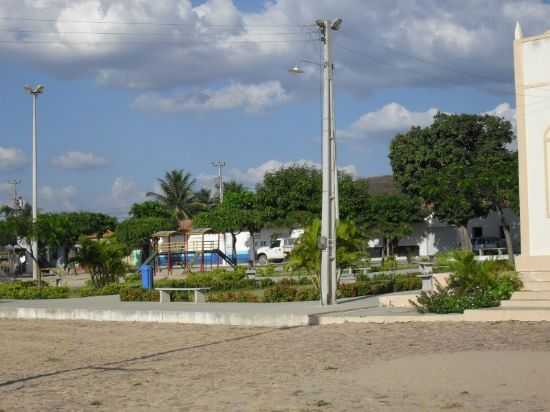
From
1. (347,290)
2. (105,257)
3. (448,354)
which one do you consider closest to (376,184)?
(105,257)

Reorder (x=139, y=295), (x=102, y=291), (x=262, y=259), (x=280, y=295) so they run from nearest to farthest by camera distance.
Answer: (x=280, y=295) → (x=139, y=295) → (x=102, y=291) → (x=262, y=259)

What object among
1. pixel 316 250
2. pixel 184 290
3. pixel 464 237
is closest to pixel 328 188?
pixel 316 250

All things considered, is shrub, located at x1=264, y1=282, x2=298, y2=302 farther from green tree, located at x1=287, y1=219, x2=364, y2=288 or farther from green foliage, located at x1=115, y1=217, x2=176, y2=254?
green foliage, located at x1=115, y1=217, x2=176, y2=254

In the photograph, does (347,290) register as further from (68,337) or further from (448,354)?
(448,354)

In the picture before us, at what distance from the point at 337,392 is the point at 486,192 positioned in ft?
100

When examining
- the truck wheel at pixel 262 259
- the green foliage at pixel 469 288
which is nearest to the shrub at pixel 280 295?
the green foliage at pixel 469 288

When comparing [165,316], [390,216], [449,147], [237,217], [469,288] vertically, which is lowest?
[165,316]

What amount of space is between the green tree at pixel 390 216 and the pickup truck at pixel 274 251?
619cm

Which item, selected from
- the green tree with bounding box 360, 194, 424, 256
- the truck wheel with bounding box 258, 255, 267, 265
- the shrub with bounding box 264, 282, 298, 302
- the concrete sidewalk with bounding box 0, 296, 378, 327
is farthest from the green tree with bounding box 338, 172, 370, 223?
the shrub with bounding box 264, 282, 298, 302

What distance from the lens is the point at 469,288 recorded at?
19.9m

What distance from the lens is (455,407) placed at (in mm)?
9164

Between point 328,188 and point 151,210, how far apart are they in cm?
6546

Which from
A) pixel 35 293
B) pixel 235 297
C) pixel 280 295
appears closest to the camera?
pixel 280 295

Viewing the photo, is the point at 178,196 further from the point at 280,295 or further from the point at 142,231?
the point at 280,295
